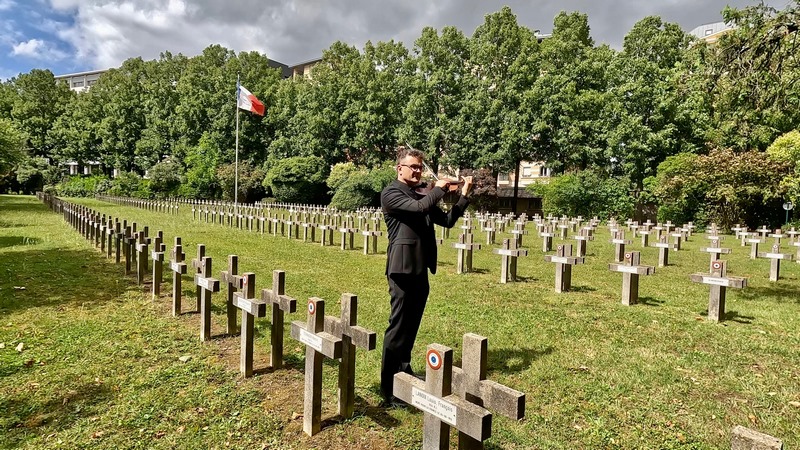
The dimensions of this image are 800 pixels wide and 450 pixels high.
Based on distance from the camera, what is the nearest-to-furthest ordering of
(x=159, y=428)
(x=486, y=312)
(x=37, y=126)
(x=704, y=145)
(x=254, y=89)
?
(x=159, y=428) → (x=486, y=312) → (x=704, y=145) → (x=254, y=89) → (x=37, y=126)

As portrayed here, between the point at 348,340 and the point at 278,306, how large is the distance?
1.10 meters

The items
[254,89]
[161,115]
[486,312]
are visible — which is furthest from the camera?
[161,115]

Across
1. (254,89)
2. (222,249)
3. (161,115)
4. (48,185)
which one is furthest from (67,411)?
(48,185)

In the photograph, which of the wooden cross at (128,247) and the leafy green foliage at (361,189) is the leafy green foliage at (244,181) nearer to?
the leafy green foliage at (361,189)

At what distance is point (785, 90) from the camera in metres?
8.20

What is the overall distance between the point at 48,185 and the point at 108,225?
2099 inches

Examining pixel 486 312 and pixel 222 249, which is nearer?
pixel 486 312

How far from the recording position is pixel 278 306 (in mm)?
4453

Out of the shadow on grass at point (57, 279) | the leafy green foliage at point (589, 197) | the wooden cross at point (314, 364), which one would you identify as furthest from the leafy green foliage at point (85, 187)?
the wooden cross at point (314, 364)

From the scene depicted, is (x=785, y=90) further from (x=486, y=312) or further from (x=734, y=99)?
(x=486, y=312)

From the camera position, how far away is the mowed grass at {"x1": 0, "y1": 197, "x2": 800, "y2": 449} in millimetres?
3699

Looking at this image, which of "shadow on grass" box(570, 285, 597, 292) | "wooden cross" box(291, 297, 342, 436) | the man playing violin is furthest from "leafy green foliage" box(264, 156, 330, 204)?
"wooden cross" box(291, 297, 342, 436)

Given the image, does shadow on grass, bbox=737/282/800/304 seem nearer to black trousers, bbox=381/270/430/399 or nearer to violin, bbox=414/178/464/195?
violin, bbox=414/178/464/195

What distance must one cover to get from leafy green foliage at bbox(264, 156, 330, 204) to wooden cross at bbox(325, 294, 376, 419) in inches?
1447
